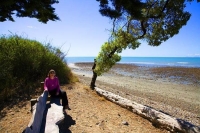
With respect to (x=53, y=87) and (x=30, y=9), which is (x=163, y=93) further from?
(x=30, y=9)

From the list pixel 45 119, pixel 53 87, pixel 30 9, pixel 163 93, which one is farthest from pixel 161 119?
pixel 163 93

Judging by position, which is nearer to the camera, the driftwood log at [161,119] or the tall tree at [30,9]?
the tall tree at [30,9]

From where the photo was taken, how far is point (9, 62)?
9211 millimetres

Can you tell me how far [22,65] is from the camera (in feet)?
32.7

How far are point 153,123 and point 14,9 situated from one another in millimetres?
5952

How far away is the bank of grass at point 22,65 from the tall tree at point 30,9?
13.2 feet

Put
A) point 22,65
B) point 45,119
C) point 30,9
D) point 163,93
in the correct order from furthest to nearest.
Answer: point 163,93, point 22,65, point 45,119, point 30,9

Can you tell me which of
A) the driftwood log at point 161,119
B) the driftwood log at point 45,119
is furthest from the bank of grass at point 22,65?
the driftwood log at point 161,119

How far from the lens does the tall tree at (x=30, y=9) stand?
14.6ft

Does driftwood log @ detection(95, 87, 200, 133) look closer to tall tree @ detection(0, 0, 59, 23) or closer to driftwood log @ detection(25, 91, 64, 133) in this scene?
driftwood log @ detection(25, 91, 64, 133)

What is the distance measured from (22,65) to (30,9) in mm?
6075

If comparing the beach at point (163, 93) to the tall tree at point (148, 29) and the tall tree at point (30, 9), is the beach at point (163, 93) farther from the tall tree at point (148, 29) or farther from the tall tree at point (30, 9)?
the tall tree at point (30, 9)

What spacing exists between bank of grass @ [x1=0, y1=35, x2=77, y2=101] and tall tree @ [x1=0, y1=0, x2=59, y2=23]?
13.2 ft

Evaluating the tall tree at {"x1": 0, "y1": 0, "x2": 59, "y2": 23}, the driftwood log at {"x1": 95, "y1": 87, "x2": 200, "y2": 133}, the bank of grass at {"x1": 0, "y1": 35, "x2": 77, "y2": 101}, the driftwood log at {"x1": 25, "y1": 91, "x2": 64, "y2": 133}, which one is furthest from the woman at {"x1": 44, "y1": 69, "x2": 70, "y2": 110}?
the driftwood log at {"x1": 95, "y1": 87, "x2": 200, "y2": 133}
